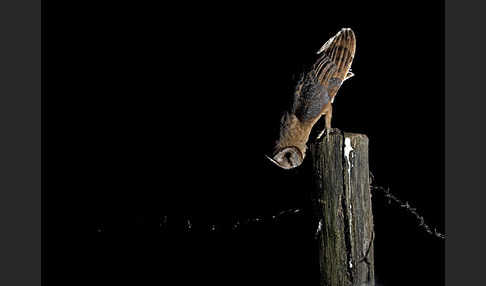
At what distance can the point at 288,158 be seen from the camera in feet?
8.85

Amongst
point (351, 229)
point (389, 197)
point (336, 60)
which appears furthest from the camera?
point (389, 197)

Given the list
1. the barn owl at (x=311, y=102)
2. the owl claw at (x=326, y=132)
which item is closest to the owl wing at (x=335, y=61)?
the barn owl at (x=311, y=102)

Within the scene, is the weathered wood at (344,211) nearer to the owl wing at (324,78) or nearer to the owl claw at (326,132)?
the owl claw at (326,132)

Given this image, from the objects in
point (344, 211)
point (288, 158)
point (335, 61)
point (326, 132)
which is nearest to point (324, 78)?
point (335, 61)

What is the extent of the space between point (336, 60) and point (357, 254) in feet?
3.24

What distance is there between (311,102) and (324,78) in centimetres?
15

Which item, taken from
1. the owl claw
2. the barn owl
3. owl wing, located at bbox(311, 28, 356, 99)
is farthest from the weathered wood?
owl wing, located at bbox(311, 28, 356, 99)

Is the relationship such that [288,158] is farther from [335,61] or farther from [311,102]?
[335,61]

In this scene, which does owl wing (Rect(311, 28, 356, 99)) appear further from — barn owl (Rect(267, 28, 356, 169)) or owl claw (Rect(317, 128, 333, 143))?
owl claw (Rect(317, 128, 333, 143))

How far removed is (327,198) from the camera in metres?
2.52

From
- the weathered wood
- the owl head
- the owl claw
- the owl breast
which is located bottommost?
the weathered wood

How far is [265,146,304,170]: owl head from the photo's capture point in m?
2.67

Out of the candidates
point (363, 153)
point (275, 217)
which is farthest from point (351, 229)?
point (275, 217)

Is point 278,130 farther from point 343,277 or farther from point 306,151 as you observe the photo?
point 343,277
